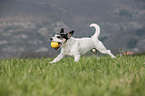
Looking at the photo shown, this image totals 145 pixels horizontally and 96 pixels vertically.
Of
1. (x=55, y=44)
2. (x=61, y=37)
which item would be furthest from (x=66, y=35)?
(x=55, y=44)

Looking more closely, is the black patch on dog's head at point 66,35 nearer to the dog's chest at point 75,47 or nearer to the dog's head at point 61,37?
the dog's head at point 61,37

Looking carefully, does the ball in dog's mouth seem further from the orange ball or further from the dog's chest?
the dog's chest

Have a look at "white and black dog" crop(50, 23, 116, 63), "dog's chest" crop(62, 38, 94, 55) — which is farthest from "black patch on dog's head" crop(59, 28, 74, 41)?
"dog's chest" crop(62, 38, 94, 55)

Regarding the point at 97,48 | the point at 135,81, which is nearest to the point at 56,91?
the point at 135,81

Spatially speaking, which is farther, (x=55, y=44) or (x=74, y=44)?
(x=74, y=44)

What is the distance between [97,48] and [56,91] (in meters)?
3.23

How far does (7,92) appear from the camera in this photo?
2.16m

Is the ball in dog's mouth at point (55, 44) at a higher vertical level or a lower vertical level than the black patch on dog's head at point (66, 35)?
lower

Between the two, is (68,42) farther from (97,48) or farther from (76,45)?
(97,48)

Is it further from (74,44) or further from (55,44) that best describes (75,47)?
(55,44)

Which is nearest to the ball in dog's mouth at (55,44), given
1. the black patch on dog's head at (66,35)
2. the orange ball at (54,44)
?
the orange ball at (54,44)

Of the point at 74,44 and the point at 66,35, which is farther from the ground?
the point at 66,35

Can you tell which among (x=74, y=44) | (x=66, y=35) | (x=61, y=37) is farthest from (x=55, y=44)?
(x=74, y=44)

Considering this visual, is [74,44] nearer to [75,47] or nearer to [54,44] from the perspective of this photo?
[75,47]
